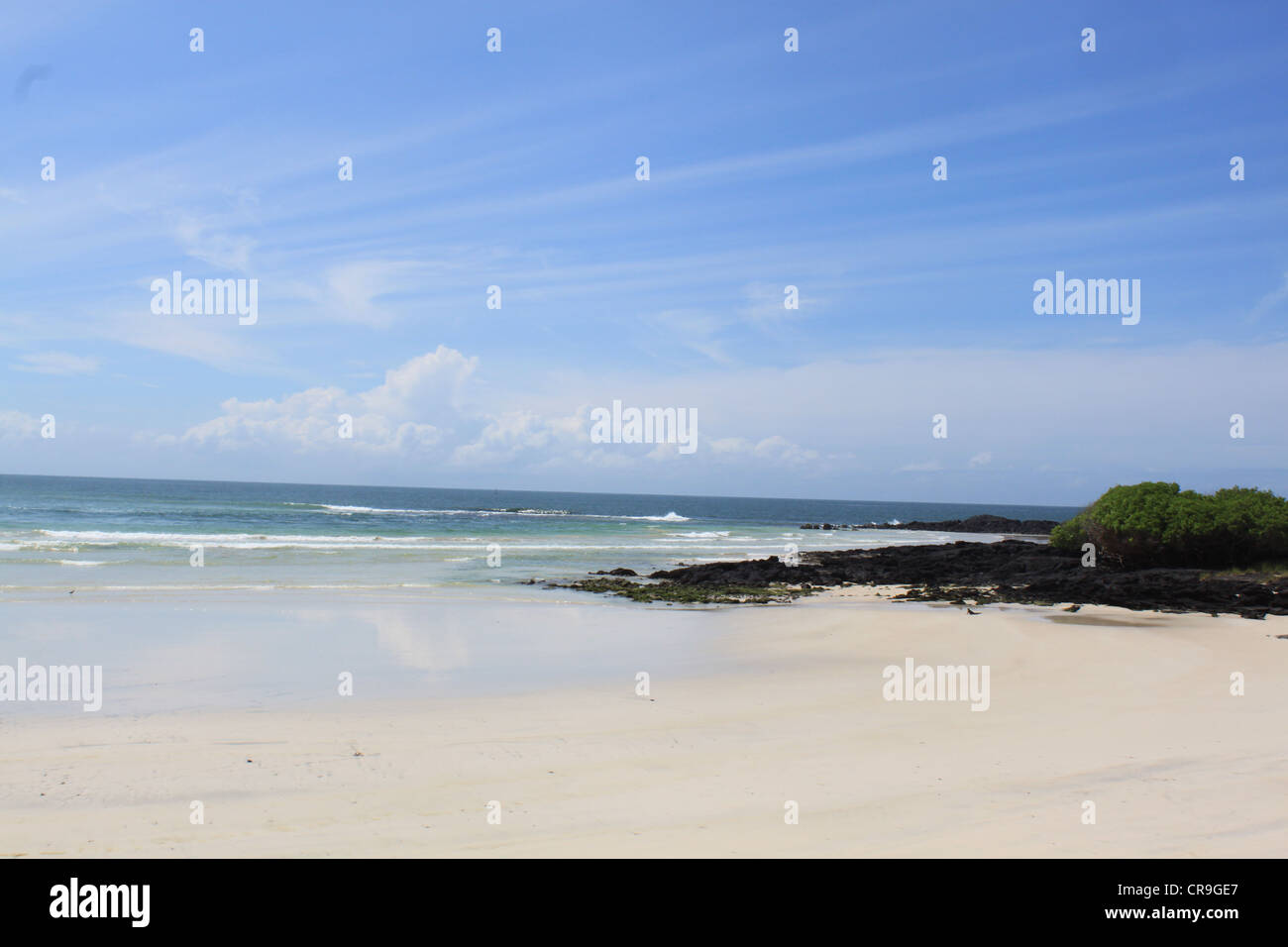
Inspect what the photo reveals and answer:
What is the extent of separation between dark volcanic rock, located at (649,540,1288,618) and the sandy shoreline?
9.09 meters

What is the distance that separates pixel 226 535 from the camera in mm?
38000

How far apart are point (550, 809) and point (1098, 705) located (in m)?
6.58

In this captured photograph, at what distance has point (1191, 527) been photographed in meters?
23.4

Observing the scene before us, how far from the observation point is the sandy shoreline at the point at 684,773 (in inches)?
195

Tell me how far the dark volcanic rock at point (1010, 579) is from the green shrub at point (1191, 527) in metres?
1.07

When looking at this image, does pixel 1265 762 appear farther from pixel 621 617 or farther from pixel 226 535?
pixel 226 535

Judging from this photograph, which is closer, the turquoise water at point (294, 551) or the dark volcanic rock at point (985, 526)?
the turquoise water at point (294, 551)

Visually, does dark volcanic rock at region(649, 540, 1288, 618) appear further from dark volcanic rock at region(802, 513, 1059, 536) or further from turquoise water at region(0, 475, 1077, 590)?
dark volcanic rock at region(802, 513, 1059, 536)
